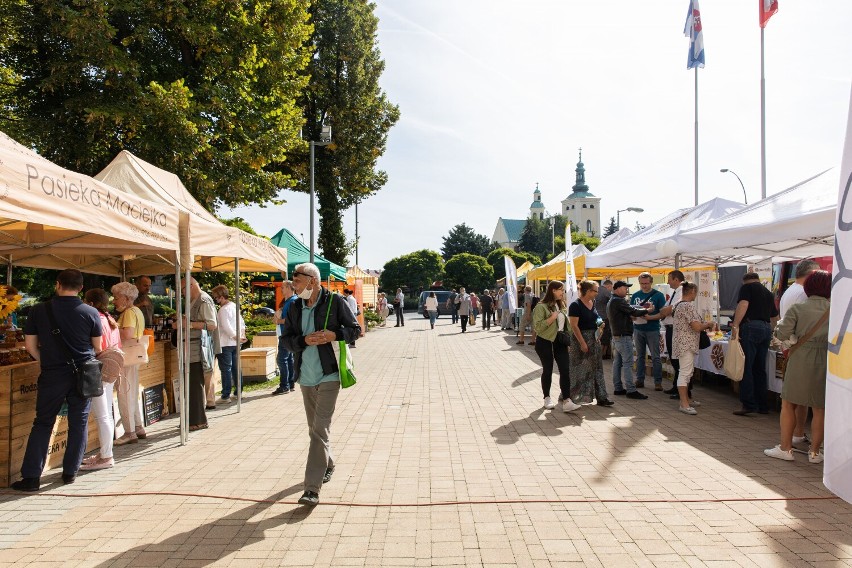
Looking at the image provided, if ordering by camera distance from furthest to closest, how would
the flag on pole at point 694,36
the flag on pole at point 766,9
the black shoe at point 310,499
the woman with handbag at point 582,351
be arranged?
the flag on pole at point 694,36, the flag on pole at point 766,9, the woman with handbag at point 582,351, the black shoe at point 310,499

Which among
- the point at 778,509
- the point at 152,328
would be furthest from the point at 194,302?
the point at 778,509

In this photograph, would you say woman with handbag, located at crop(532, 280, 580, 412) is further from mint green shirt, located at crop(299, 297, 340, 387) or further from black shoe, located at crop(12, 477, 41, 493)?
black shoe, located at crop(12, 477, 41, 493)

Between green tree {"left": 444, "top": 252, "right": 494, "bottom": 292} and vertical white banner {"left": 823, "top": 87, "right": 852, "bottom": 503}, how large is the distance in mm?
74573

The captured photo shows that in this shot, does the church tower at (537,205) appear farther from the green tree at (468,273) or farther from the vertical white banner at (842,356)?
the vertical white banner at (842,356)

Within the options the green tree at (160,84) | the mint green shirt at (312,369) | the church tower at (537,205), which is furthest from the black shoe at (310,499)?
the church tower at (537,205)

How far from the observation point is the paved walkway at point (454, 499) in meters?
3.70

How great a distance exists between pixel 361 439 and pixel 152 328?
350 centimetres

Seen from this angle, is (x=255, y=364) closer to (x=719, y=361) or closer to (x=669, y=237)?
(x=669, y=237)

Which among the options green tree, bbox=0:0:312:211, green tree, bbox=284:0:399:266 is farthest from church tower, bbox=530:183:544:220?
green tree, bbox=0:0:312:211

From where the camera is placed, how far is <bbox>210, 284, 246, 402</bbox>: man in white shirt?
8.79 m

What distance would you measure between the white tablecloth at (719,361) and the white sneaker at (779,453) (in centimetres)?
228

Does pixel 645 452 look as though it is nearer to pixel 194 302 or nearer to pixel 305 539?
pixel 305 539

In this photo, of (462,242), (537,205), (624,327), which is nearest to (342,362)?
(624,327)

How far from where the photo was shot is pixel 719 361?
917 centimetres
